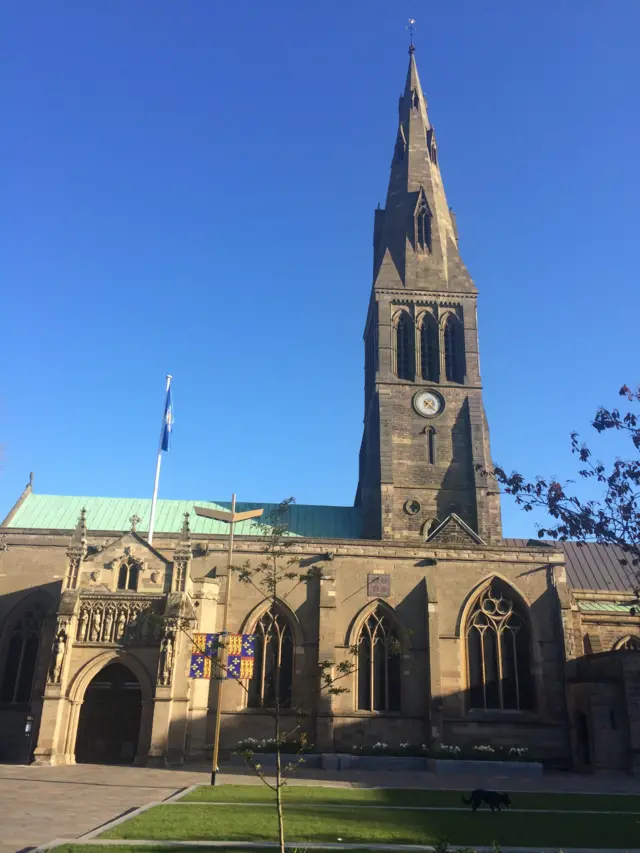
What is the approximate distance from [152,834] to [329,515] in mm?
33765

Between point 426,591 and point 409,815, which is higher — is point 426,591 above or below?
above

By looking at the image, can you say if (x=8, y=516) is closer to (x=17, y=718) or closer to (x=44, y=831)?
(x=17, y=718)

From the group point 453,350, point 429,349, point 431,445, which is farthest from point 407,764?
point 453,350

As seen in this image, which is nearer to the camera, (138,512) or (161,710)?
(161,710)

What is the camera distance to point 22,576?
3581cm

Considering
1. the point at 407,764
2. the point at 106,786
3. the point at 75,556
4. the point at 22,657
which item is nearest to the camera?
the point at 106,786

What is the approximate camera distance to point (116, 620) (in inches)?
1189

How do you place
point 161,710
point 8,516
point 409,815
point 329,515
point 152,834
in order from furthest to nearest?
point 329,515 → point 8,516 → point 161,710 → point 409,815 → point 152,834

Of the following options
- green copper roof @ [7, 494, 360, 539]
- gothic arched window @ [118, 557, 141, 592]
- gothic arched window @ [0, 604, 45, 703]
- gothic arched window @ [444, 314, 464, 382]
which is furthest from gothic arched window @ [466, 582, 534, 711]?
gothic arched window @ [0, 604, 45, 703]

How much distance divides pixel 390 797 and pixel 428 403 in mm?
28926

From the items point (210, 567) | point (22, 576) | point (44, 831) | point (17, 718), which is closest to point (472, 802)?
point (44, 831)

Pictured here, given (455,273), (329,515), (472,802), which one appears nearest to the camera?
(472,802)

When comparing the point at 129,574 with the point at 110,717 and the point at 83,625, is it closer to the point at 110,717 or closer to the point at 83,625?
the point at 83,625

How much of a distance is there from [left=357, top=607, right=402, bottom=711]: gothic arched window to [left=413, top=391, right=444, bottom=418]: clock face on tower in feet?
47.0
